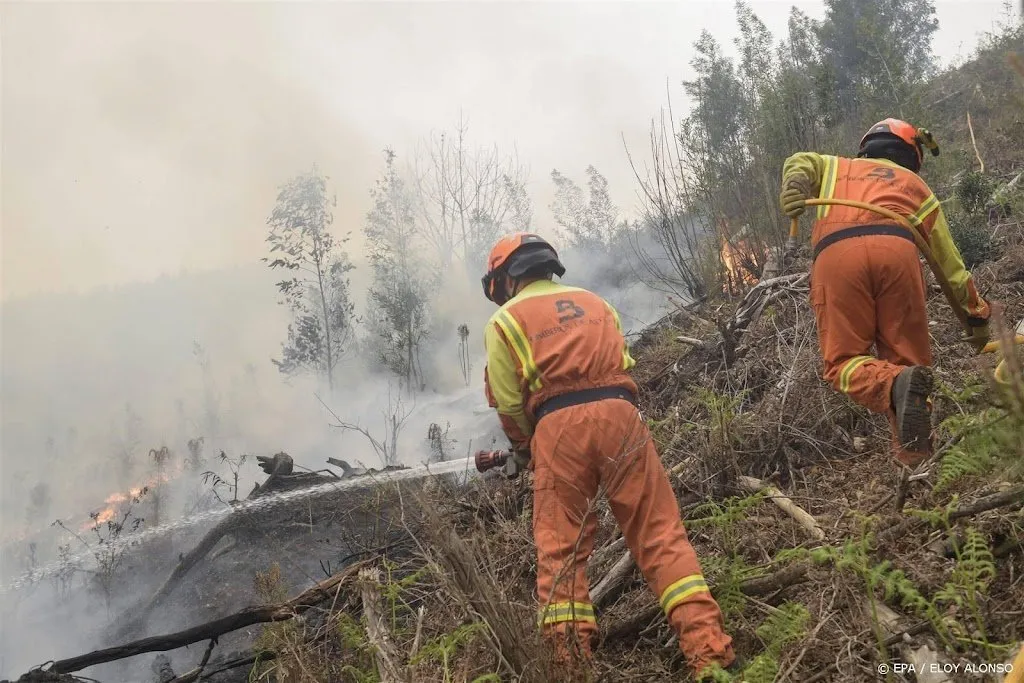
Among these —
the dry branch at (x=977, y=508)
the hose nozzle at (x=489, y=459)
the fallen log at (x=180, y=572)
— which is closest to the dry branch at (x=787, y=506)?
the dry branch at (x=977, y=508)

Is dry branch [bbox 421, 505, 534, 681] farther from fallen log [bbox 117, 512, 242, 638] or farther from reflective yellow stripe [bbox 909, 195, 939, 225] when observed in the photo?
fallen log [bbox 117, 512, 242, 638]

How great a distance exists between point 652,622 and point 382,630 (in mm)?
1144

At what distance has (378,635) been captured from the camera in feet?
9.09

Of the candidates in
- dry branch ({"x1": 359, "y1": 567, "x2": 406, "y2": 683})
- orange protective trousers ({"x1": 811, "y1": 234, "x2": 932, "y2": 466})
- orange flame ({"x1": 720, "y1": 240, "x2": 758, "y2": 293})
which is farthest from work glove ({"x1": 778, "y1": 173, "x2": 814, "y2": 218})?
orange flame ({"x1": 720, "y1": 240, "x2": 758, "y2": 293})

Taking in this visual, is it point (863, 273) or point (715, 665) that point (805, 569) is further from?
point (863, 273)

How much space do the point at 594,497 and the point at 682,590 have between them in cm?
44

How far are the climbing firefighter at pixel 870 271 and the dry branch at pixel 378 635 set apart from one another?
2.40m

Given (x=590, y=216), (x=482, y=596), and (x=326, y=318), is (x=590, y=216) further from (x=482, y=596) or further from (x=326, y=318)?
(x=482, y=596)

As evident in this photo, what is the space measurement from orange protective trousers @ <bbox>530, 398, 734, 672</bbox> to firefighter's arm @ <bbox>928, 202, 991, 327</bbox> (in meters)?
2.00

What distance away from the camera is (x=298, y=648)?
2.84 meters

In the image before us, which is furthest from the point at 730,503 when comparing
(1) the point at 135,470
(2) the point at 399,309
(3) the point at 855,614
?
(1) the point at 135,470

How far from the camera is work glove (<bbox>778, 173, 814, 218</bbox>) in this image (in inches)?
126

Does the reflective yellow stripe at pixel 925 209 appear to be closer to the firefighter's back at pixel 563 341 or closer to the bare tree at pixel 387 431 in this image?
the firefighter's back at pixel 563 341

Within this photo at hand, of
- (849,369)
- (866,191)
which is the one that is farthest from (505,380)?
(866,191)
